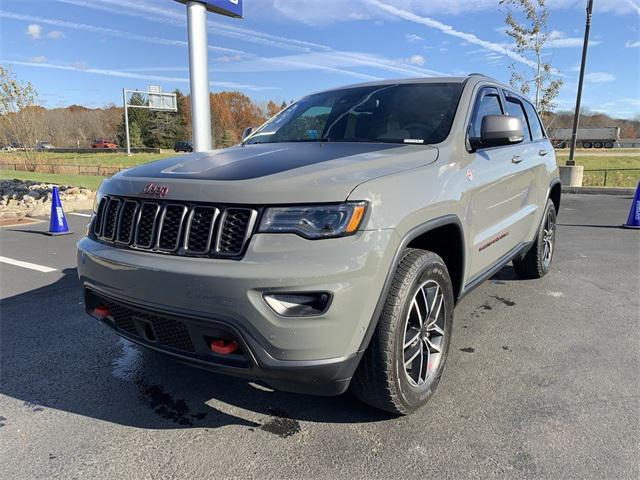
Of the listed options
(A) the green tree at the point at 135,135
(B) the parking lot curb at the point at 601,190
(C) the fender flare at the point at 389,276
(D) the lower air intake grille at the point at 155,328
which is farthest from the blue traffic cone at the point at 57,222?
(A) the green tree at the point at 135,135

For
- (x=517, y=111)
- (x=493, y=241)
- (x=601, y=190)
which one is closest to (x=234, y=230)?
(x=493, y=241)

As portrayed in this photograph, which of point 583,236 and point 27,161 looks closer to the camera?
point 583,236

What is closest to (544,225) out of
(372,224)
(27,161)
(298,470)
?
(372,224)

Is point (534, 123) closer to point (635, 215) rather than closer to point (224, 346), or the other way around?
point (224, 346)

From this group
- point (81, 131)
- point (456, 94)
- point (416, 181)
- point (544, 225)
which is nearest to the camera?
point (416, 181)

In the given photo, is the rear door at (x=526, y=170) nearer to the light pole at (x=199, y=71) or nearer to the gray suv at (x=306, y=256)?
the gray suv at (x=306, y=256)

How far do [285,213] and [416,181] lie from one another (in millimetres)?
803

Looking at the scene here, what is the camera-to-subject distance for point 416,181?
2.57 metres

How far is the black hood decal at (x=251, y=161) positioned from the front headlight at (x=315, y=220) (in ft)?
0.91

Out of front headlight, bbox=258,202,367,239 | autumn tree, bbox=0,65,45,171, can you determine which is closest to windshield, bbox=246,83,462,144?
front headlight, bbox=258,202,367,239

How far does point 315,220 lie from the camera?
84.4 inches

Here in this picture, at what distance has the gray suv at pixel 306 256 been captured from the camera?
82.3 inches

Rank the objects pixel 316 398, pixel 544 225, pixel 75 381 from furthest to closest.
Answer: pixel 544 225
pixel 75 381
pixel 316 398

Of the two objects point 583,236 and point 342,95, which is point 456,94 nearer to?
point 342,95
